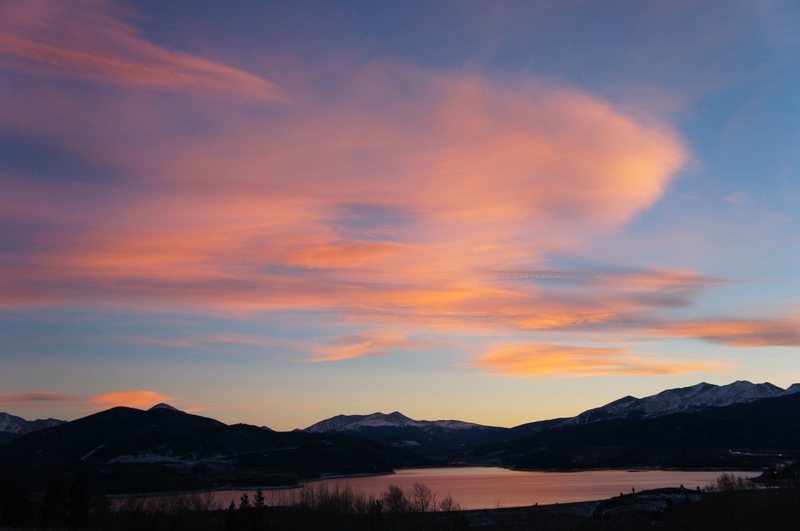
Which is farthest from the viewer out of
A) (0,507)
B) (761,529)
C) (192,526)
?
(192,526)

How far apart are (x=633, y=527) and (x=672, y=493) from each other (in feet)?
138

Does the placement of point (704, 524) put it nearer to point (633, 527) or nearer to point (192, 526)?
point (633, 527)

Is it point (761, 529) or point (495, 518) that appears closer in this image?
point (761, 529)

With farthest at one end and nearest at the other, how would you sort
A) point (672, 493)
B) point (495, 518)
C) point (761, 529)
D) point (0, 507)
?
1. point (672, 493)
2. point (495, 518)
3. point (0, 507)
4. point (761, 529)

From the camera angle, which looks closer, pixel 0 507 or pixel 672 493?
pixel 0 507

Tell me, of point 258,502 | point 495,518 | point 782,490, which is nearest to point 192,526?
point 258,502

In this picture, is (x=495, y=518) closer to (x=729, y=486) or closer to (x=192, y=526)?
(x=729, y=486)

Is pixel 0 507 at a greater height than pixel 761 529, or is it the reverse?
pixel 0 507

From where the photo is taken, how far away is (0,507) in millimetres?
97688

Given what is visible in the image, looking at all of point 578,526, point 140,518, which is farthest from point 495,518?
point 140,518

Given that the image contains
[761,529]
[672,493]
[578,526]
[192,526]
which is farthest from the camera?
[672,493]

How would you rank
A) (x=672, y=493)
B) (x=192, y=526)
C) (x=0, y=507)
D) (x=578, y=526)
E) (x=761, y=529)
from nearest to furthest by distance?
(x=761, y=529) < (x=0, y=507) < (x=192, y=526) < (x=578, y=526) < (x=672, y=493)

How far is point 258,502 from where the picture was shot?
9500 centimetres

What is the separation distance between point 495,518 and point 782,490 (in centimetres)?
4630
